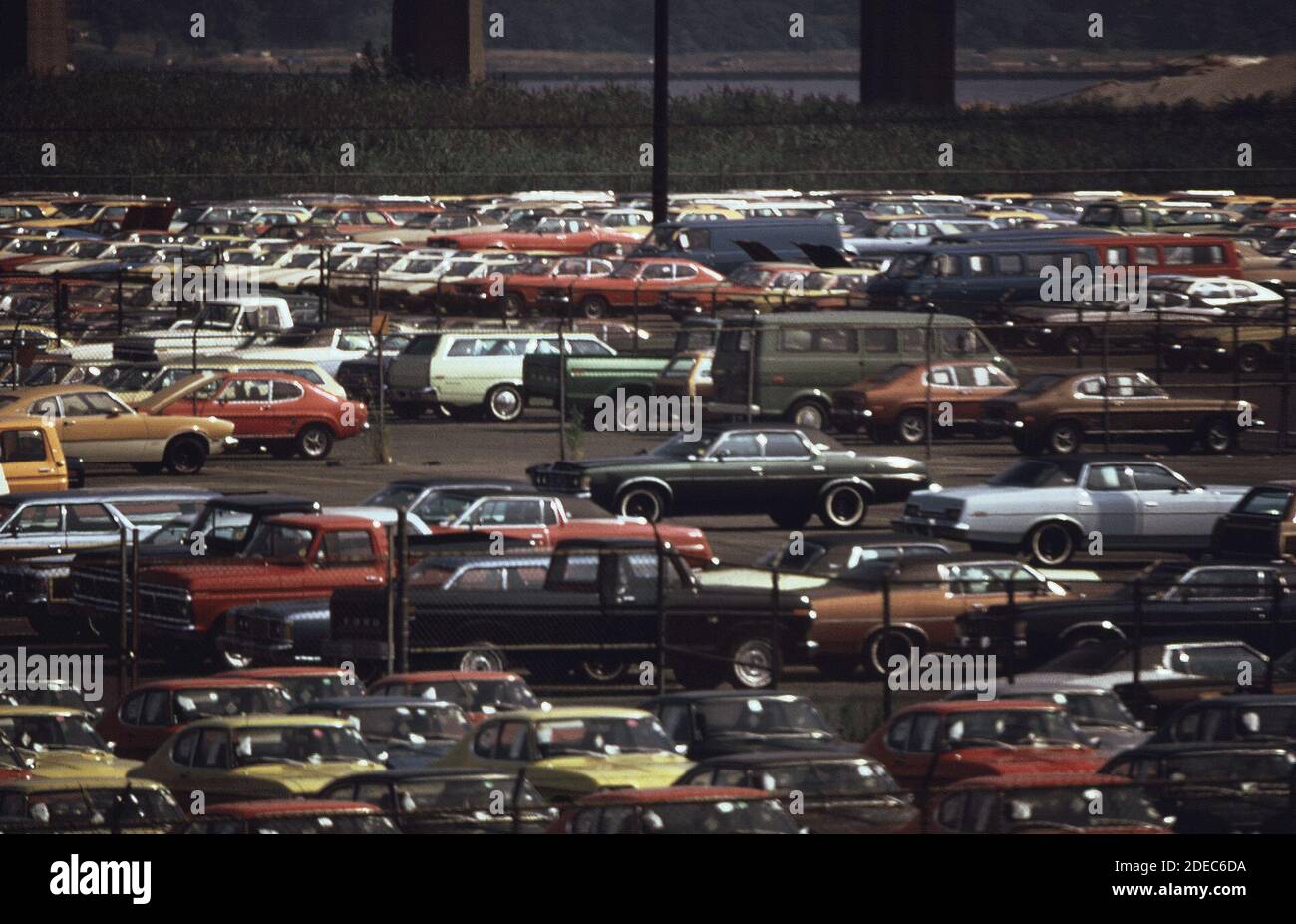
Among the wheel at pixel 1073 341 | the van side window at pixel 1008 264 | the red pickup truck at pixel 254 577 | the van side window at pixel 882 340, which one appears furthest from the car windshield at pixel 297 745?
the van side window at pixel 1008 264

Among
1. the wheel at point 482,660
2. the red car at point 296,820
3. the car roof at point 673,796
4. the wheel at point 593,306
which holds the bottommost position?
the wheel at point 482,660

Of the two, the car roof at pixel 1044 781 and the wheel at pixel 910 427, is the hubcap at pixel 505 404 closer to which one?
the wheel at pixel 910 427

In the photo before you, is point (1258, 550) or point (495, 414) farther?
point (495, 414)

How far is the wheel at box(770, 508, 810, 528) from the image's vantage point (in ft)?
93.6

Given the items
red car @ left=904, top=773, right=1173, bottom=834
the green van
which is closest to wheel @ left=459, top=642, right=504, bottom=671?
red car @ left=904, top=773, right=1173, bottom=834

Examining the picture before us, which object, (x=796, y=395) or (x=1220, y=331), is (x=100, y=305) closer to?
(x=796, y=395)

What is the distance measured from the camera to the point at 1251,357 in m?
40.8

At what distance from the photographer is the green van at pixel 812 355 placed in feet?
113

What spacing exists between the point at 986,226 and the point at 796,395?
83.2 ft

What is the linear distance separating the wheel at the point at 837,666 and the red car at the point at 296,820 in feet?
27.1

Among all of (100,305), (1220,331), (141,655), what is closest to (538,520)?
(141,655)

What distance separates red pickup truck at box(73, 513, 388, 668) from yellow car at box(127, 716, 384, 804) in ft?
16.2

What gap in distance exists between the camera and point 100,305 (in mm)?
A: 45688

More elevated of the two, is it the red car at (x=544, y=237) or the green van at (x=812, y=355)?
the red car at (x=544, y=237)
